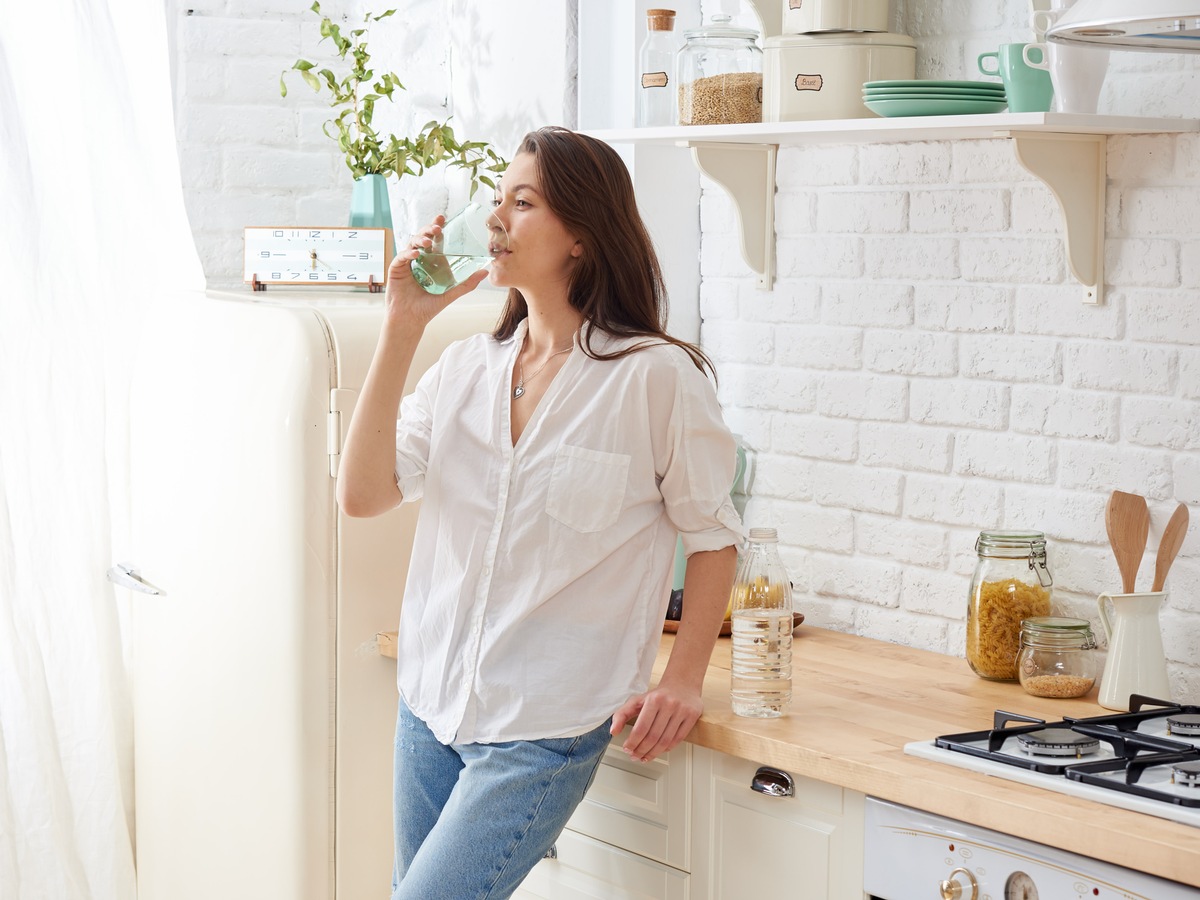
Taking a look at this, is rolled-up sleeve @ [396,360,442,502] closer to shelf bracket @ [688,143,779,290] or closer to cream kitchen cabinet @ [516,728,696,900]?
cream kitchen cabinet @ [516,728,696,900]

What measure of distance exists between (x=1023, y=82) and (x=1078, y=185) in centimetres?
17

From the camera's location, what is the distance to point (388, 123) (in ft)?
11.2

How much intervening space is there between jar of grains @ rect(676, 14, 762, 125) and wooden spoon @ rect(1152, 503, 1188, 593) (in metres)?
0.92

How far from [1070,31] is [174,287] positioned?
203 centimetres

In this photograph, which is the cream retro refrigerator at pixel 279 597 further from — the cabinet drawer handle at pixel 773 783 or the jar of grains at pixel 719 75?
the cabinet drawer handle at pixel 773 783

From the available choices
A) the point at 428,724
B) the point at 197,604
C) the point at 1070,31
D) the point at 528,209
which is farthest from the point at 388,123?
the point at 1070,31

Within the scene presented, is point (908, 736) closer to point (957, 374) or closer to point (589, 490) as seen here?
point (589, 490)

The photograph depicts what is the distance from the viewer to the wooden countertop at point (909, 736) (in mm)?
1535

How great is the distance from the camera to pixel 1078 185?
2100 millimetres

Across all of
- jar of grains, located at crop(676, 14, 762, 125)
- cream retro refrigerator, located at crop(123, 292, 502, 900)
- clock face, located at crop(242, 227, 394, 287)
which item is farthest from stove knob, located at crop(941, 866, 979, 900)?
clock face, located at crop(242, 227, 394, 287)

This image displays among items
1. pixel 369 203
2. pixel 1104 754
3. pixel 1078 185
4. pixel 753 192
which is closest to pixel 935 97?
pixel 1078 185

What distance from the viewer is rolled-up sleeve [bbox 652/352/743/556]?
6.41 ft

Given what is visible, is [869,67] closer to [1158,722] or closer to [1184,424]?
[1184,424]

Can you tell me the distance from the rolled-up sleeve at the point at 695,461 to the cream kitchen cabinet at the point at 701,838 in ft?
1.00
